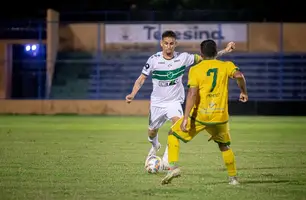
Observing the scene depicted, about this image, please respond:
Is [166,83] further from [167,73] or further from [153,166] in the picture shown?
[153,166]

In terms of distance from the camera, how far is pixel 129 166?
12.4 meters

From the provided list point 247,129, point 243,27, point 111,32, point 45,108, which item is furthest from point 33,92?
point 247,129

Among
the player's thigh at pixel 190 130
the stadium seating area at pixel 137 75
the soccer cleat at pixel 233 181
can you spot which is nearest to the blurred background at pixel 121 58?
the stadium seating area at pixel 137 75

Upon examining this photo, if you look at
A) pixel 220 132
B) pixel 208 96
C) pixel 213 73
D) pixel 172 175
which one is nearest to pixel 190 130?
pixel 220 132

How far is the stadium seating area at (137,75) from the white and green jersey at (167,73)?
1938cm

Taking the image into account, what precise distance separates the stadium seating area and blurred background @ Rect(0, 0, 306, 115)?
0.14 ft

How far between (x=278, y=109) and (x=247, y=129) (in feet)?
29.8

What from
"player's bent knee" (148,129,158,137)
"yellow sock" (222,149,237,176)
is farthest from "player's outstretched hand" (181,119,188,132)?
"player's bent knee" (148,129,158,137)

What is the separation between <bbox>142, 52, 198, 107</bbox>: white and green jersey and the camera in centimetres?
1213

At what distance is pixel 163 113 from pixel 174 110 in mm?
218

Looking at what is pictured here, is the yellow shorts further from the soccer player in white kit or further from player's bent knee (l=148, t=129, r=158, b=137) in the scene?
player's bent knee (l=148, t=129, r=158, b=137)

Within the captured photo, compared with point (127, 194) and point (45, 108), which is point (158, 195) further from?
point (45, 108)

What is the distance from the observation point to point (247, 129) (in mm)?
22438

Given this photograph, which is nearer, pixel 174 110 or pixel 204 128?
pixel 204 128
